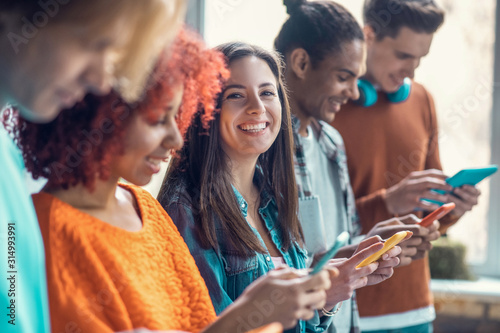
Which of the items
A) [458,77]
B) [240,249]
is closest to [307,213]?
[240,249]

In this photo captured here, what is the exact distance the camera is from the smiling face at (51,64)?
67 cm

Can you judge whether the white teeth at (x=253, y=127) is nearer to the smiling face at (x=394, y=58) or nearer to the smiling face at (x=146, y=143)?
the smiling face at (x=146, y=143)

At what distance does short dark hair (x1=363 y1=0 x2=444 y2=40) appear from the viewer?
81.4 inches

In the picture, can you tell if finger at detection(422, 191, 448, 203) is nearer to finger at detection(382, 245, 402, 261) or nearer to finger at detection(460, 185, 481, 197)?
finger at detection(460, 185, 481, 197)

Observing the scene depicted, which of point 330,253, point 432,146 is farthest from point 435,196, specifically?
point 330,253

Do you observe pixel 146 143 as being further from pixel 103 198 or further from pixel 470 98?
pixel 470 98

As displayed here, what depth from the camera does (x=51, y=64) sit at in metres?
0.67

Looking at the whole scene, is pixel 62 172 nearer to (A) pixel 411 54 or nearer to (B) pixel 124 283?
(B) pixel 124 283

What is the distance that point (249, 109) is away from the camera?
4.15 ft

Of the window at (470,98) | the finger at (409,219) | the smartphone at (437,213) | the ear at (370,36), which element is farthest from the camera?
the window at (470,98)

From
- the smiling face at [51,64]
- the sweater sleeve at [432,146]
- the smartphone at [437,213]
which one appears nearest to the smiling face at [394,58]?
the sweater sleeve at [432,146]

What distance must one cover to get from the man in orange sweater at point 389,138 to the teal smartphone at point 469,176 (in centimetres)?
Answer: 9

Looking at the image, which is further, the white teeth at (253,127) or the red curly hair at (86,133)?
the white teeth at (253,127)

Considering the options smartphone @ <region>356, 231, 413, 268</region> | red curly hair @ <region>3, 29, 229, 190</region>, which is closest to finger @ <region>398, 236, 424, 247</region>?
smartphone @ <region>356, 231, 413, 268</region>
